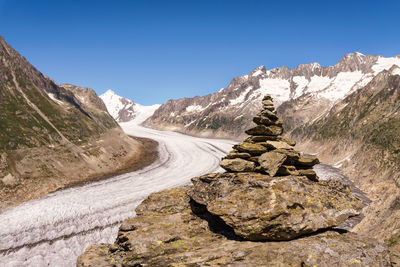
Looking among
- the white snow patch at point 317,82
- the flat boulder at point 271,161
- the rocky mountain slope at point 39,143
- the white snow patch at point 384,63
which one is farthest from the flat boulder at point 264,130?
the white snow patch at point 317,82

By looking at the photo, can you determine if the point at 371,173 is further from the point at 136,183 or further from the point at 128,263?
the point at 128,263

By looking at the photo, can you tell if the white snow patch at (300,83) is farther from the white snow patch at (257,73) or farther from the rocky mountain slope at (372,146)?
the rocky mountain slope at (372,146)

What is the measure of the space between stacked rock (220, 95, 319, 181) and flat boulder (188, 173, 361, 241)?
0.71 metres

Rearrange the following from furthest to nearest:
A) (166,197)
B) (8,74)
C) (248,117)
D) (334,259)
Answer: (248,117), (8,74), (166,197), (334,259)

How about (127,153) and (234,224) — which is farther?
(127,153)

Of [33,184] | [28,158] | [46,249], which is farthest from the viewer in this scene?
[28,158]

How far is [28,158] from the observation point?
3297 cm

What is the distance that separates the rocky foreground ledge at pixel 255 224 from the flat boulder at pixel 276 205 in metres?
0.04

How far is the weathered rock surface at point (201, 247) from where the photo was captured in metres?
8.70

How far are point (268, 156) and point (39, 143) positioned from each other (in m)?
37.3

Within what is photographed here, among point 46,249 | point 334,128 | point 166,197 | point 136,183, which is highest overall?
point 334,128

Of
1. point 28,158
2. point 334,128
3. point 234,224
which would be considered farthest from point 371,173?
point 28,158

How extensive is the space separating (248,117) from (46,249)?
→ 119970 mm

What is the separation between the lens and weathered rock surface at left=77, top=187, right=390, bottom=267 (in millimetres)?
8695
